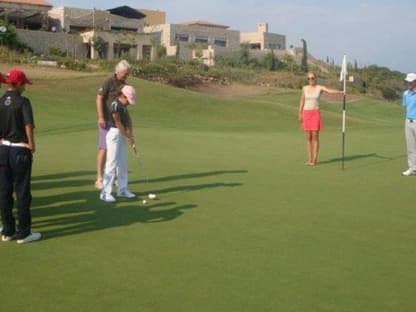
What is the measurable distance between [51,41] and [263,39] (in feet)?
151

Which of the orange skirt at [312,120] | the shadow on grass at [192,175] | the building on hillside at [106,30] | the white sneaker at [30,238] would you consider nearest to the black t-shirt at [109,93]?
the shadow on grass at [192,175]

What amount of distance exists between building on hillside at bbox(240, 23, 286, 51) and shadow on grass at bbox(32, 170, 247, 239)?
93037 mm

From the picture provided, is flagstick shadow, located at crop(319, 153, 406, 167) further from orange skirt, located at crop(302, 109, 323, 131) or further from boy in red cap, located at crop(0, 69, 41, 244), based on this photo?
boy in red cap, located at crop(0, 69, 41, 244)

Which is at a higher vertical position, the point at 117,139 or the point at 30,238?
the point at 117,139

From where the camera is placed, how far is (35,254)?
646cm

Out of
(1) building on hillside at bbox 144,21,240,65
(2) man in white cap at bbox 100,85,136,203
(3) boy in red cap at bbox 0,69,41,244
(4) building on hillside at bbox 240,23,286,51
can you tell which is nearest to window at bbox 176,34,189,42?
(1) building on hillside at bbox 144,21,240,65

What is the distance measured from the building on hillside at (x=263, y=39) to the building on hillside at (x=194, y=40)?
26.5 feet

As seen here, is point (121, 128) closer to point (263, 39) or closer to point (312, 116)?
point (312, 116)

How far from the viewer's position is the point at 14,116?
6.77 meters

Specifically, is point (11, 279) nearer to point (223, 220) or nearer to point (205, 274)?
point (205, 274)

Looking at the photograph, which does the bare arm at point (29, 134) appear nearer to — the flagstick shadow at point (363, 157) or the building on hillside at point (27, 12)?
the flagstick shadow at point (363, 157)

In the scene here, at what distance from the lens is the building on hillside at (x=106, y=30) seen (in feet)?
224

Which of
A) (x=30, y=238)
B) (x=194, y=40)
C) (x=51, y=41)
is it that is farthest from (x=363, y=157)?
(x=194, y=40)

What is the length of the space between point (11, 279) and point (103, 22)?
244 feet
